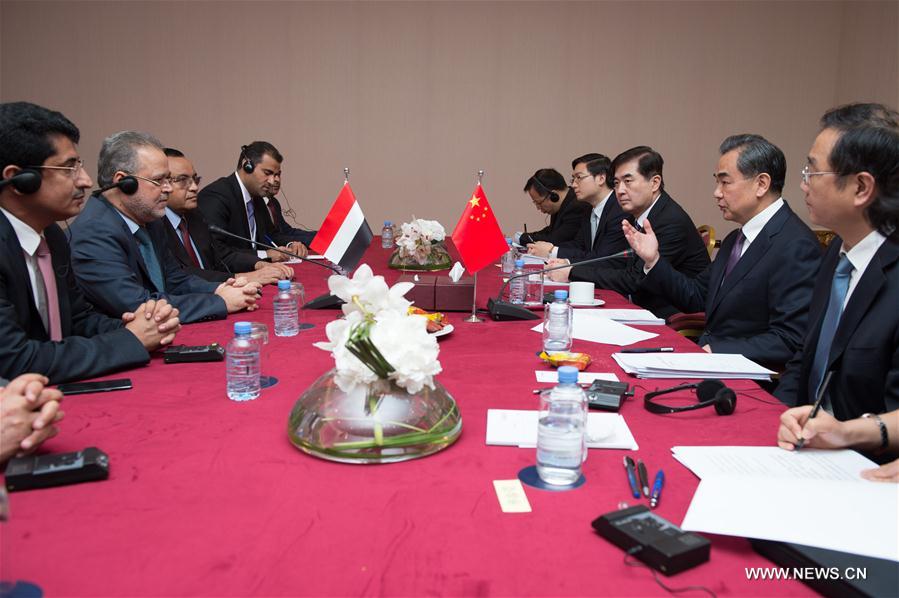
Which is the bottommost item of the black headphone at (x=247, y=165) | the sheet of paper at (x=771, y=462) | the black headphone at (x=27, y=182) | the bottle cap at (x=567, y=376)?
the sheet of paper at (x=771, y=462)

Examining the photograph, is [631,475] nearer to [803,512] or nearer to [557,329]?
[803,512]

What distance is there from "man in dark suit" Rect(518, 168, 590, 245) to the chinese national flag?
2687 mm

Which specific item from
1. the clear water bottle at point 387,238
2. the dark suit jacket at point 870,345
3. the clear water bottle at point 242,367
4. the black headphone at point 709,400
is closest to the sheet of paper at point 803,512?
the black headphone at point 709,400

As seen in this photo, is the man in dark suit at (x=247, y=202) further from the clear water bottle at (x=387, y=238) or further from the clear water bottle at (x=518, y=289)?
the clear water bottle at (x=518, y=289)

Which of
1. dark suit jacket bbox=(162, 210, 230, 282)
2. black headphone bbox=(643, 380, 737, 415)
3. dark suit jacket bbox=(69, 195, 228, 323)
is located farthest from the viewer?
dark suit jacket bbox=(162, 210, 230, 282)

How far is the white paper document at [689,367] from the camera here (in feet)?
6.06

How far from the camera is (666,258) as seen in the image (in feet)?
12.4

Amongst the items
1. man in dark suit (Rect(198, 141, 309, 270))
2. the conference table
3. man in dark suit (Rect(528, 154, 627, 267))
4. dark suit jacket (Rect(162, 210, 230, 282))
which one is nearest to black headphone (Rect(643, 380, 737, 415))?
the conference table

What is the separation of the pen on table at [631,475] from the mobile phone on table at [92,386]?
112 cm

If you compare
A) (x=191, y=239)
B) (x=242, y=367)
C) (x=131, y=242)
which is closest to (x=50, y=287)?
(x=131, y=242)

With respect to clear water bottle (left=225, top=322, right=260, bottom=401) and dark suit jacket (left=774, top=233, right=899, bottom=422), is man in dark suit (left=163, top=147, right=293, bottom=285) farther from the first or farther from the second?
dark suit jacket (left=774, top=233, right=899, bottom=422)

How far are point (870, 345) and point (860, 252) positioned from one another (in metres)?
0.27

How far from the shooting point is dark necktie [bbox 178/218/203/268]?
3797 millimetres

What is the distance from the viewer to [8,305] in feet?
5.69
